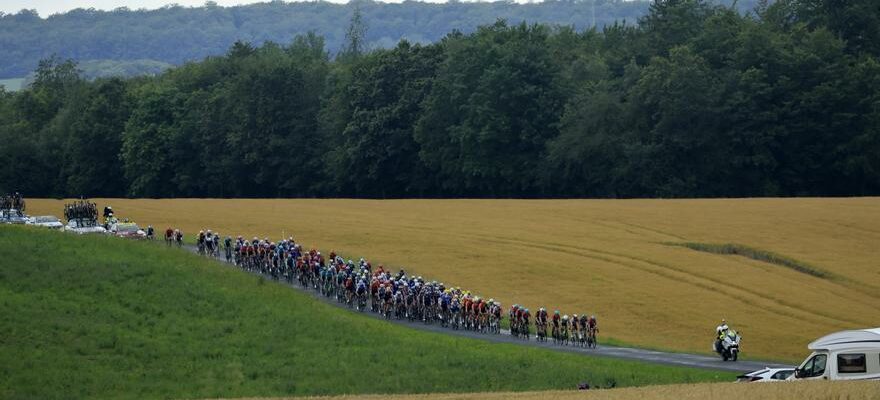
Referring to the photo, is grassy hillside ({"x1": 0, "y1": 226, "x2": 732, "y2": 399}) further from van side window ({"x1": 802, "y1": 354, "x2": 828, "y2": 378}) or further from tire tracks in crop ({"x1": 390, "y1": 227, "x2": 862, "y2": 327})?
tire tracks in crop ({"x1": 390, "y1": 227, "x2": 862, "y2": 327})

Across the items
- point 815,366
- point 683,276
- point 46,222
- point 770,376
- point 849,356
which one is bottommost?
point 770,376

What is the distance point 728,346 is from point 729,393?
1440 centimetres

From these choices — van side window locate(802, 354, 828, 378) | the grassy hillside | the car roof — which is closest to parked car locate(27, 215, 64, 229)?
the grassy hillside

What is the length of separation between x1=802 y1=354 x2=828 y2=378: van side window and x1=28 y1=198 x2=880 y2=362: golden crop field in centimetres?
1361

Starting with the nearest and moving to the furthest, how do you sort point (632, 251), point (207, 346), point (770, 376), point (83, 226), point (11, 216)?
point (770, 376)
point (207, 346)
point (632, 251)
point (83, 226)
point (11, 216)

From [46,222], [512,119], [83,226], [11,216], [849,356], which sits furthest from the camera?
[512,119]

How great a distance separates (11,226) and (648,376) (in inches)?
1332

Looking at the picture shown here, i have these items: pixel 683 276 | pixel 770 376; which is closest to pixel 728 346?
pixel 770 376

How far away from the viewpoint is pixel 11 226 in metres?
63.6

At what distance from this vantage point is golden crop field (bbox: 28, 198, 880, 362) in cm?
5347

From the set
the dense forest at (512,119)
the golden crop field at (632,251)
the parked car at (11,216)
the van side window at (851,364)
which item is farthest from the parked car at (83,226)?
the dense forest at (512,119)

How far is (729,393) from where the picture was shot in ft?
99.0

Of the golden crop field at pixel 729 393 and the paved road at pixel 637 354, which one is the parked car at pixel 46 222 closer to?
the paved road at pixel 637 354

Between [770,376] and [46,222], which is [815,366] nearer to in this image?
[770,376]
